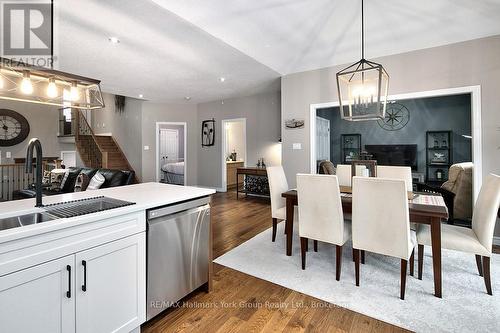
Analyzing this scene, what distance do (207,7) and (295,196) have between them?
2182mm

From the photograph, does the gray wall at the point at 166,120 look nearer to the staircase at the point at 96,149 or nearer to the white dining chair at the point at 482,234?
the staircase at the point at 96,149

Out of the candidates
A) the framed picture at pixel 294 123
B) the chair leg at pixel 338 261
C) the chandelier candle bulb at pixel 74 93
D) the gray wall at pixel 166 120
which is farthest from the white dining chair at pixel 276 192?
the gray wall at pixel 166 120

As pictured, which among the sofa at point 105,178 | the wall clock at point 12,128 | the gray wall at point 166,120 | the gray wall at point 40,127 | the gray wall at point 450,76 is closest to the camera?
the gray wall at point 450,76

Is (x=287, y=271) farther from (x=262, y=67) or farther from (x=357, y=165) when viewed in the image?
(x=262, y=67)

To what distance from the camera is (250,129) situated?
6742 mm

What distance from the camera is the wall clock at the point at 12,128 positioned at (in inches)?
255

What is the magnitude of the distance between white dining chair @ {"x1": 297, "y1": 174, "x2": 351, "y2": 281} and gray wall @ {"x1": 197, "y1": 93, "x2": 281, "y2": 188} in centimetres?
391

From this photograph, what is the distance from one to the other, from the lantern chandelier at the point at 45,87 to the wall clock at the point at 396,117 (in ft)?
23.1

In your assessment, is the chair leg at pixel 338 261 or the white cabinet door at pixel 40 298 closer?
the white cabinet door at pixel 40 298

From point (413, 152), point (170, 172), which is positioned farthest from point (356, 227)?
point (170, 172)

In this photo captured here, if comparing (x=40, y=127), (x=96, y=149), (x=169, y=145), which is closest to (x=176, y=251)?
(x=169, y=145)

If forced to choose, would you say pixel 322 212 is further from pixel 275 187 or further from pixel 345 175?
pixel 345 175

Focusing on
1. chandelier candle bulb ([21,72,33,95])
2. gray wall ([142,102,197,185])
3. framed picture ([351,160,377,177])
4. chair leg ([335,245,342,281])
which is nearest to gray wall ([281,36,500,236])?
framed picture ([351,160,377,177])

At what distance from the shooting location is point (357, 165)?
274cm
